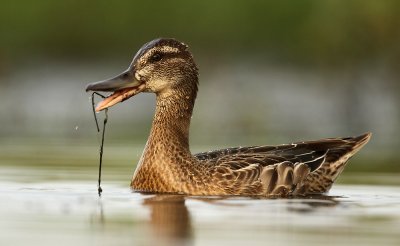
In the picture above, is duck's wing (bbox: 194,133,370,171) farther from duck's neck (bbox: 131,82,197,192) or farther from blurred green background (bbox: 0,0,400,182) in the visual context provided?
blurred green background (bbox: 0,0,400,182)

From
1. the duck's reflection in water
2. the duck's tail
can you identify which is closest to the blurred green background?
the duck's tail

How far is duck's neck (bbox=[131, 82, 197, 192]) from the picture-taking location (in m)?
12.3

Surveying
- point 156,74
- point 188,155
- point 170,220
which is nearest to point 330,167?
point 188,155

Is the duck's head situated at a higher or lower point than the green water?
higher

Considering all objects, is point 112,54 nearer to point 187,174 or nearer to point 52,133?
point 52,133

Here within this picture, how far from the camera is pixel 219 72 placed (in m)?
23.3

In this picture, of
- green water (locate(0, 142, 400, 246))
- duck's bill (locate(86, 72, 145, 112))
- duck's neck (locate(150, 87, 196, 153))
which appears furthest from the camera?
duck's neck (locate(150, 87, 196, 153))

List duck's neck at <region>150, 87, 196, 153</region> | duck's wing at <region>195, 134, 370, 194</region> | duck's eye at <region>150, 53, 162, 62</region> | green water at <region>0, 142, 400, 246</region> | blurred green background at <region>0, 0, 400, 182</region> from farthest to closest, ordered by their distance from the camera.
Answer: blurred green background at <region>0, 0, 400, 182</region>, duck's neck at <region>150, 87, 196, 153</region>, duck's eye at <region>150, 53, 162, 62</region>, duck's wing at <region>195, 134, 370, 194</region>, green water at <region>0, 142, 400, 246</region>

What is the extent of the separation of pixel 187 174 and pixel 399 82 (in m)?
9.54

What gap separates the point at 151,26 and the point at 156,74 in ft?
42.0

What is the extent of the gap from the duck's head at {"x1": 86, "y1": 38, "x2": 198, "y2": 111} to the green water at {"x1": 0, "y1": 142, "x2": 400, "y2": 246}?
891 millimetres

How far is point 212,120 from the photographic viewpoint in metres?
20.8

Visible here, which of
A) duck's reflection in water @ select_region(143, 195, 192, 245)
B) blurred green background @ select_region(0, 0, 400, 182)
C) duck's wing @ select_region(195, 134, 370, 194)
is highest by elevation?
blurred green background @ select_region(0, 0, 400, 182)

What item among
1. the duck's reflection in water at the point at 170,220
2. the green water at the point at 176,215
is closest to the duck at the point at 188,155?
the green water at the point at 176,215
